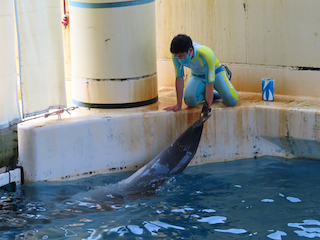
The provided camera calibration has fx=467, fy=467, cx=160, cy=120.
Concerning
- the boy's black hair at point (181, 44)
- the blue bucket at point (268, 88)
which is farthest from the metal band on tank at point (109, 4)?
the blue bucket at point (268, 88)

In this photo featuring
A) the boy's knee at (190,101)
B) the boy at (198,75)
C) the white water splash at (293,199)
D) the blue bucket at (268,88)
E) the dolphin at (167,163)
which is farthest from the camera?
the blue bucket at (268,88)

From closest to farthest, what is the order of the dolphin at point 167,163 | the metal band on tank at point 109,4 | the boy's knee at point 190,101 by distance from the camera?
1. the dolphin at point 167,163
2. the metal band on tank at point 109,4
3. the boy's knee at point 190,101

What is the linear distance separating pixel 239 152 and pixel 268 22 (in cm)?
189

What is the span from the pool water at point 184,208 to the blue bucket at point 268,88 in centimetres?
108

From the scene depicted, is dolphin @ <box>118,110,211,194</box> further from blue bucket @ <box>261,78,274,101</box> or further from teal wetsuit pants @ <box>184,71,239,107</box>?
blue bucket @ <box>261,78,274,101</box>

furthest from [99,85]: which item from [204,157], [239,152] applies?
[239,152]

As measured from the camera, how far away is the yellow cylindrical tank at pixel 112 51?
604 cm

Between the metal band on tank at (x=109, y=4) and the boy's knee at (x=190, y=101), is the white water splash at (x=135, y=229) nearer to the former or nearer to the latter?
the boy's knee at (x=190, y=101)

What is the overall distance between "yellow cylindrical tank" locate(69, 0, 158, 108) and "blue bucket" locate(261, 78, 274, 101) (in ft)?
5.17

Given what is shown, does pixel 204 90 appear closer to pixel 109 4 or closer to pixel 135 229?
pixel 109 4

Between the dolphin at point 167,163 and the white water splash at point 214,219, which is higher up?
the dolphin at point 167,163

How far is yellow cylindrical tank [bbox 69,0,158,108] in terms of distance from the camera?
6.04 meters

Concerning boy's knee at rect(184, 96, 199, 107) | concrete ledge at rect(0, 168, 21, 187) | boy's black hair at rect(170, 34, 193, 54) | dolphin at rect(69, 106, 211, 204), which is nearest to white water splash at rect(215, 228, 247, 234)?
dolphin at rect(69, 106, 211, 204)

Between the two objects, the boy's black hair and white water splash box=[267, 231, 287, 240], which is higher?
the boy's black hair
